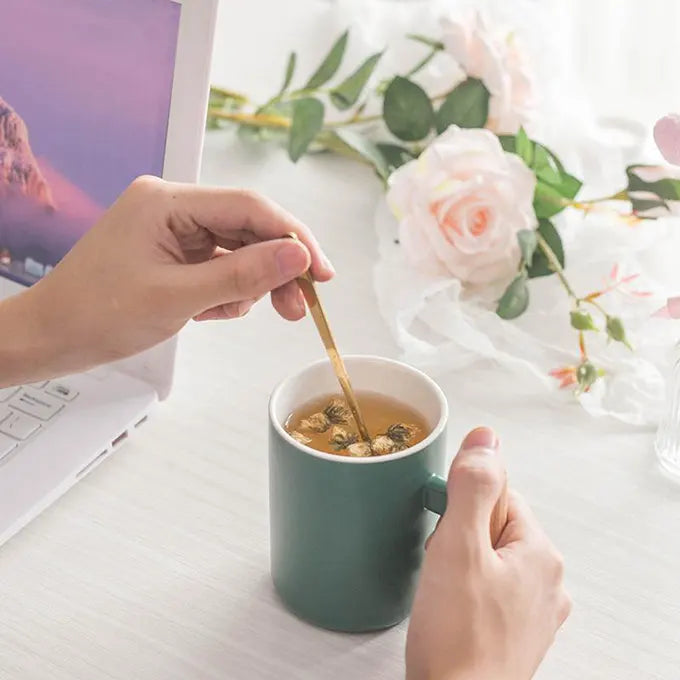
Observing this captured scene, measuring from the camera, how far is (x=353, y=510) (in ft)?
2.12

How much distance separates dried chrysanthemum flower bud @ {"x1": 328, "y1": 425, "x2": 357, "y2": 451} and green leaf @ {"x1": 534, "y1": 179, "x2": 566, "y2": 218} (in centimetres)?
38

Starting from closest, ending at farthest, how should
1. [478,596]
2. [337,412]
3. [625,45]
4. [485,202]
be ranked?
1. [478,596]
2. [337,412]
3. [485,202]
4. [625,45]

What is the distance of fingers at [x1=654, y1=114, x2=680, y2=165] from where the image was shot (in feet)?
2.48

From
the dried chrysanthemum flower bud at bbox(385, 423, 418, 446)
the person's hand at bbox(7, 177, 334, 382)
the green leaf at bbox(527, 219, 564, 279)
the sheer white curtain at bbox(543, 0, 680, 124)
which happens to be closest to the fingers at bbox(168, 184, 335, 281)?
the person's hand at bbox(7, 177, 334, 382)

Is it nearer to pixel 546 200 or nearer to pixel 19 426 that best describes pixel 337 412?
pixel 19 426

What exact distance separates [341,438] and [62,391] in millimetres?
275

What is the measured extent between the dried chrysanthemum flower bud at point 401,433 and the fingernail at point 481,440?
4cm

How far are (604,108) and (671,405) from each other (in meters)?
0.56

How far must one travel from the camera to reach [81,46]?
32.1 inches

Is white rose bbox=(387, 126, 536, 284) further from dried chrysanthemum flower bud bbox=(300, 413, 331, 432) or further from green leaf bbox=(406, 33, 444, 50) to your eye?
dried chrysanthemum flower bud bbox=(300, 413, 331, 432)

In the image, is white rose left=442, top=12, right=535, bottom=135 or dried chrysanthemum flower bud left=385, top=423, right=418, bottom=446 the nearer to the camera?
dried chrysanthemum flower bud left=385, top=423, right=418, bottom=446

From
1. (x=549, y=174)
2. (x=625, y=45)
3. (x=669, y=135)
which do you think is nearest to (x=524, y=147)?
(x=549, y=174)

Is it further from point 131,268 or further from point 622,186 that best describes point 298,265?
point 622,186

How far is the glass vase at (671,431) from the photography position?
847 mm
